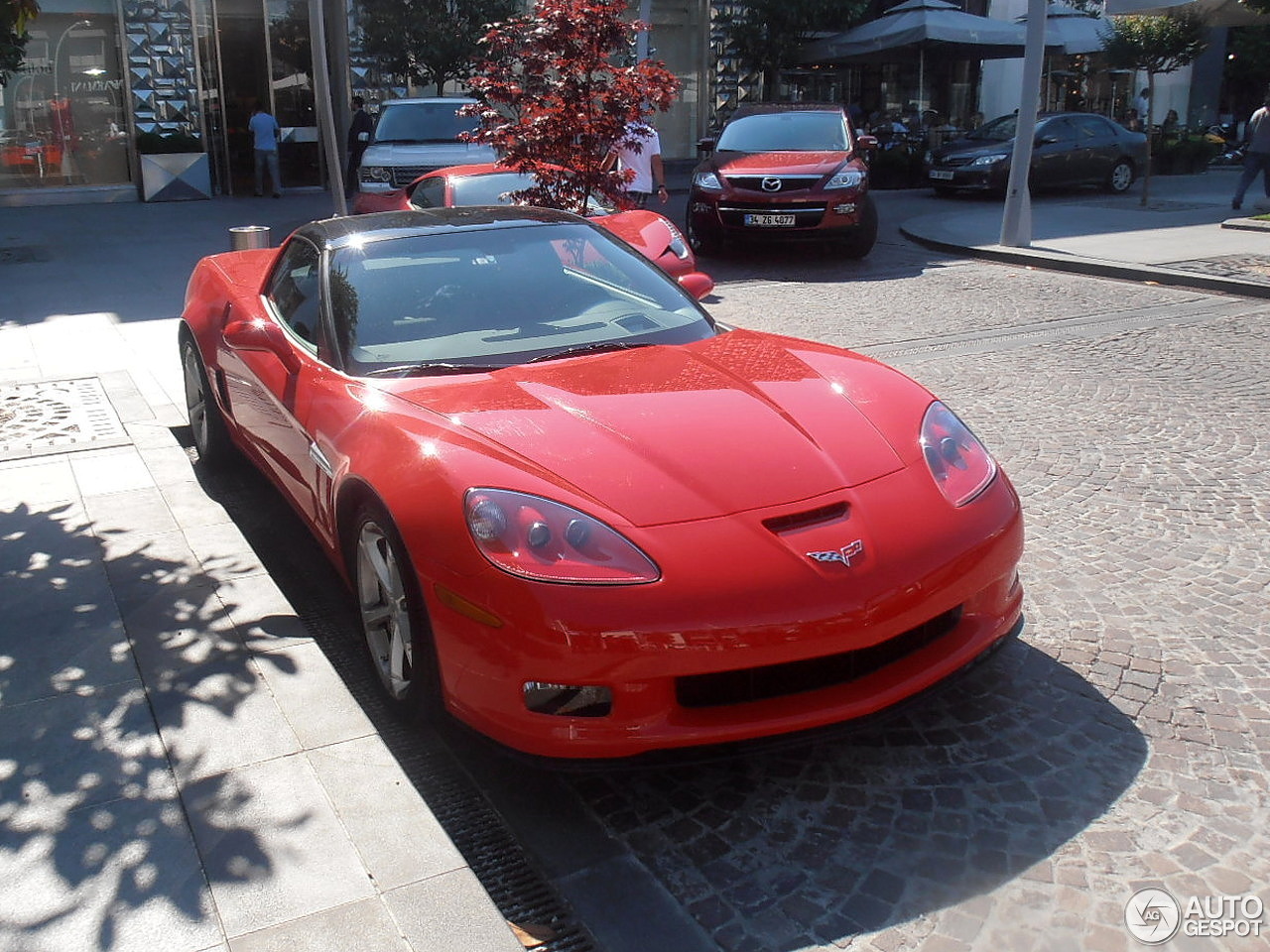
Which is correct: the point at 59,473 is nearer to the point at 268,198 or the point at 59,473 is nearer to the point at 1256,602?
the point at 1256,602

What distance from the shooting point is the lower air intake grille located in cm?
293

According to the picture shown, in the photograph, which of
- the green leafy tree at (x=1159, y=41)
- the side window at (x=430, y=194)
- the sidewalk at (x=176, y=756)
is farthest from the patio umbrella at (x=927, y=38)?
the sidewalk at (x=176, y=756)

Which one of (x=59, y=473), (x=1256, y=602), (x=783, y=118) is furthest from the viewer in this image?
(x=783, y=118)

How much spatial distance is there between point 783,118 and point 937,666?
40.1 ft

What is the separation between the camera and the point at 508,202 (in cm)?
991

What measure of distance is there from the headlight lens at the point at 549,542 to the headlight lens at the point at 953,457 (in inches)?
38.2

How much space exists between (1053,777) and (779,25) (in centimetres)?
2588

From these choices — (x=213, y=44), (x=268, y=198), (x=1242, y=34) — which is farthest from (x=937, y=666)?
(x=1242, y=34)

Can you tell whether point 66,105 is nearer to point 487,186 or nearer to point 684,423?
point 487,186

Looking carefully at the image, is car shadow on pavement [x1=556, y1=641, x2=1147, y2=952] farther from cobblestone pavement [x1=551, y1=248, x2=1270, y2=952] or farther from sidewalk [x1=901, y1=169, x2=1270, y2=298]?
sidewalk [x1=901, y1=169, x2=1270, y2=298]

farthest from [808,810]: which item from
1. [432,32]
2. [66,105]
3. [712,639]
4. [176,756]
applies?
[66,105]

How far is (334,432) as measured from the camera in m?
3.77

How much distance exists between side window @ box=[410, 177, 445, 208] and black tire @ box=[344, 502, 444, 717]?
23.2 ft

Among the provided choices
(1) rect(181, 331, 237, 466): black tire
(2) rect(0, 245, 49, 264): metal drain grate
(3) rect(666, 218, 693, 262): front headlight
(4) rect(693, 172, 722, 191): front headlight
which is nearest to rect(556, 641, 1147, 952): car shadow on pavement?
(1) rect(181, 331, 237, 466): black tire
